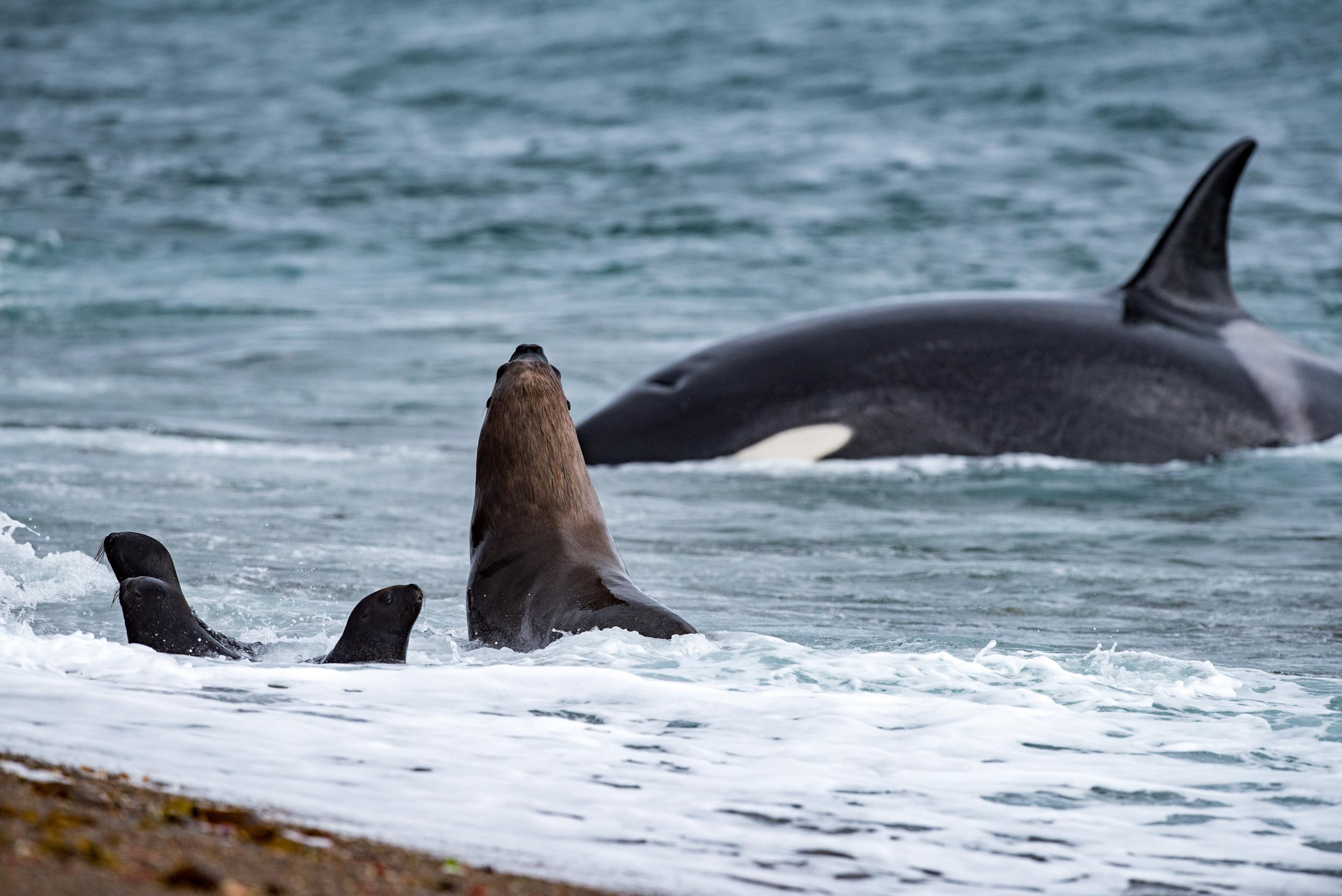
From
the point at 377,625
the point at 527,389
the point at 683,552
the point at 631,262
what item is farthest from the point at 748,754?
the point at 631,262

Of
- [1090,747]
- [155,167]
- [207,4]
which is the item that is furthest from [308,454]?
[207,4]

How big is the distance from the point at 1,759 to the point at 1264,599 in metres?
5.15

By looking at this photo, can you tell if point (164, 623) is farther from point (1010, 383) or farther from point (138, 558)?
point (1010, 383)

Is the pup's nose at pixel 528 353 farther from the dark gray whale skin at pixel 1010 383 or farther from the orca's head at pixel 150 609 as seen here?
the dark gray whale skin at pixel 1010 383

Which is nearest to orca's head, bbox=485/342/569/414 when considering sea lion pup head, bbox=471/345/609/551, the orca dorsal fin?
sea lion pup head, bbox=471/345/609/551

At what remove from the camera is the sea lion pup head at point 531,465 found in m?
6.54

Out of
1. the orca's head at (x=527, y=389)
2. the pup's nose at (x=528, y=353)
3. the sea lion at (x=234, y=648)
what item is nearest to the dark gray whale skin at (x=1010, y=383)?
the pup's nose at (x=528, y=353)

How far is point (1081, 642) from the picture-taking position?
632cm

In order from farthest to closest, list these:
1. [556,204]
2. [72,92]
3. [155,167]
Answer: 1. [72,92]
2. [155,167]
3. [556,204]

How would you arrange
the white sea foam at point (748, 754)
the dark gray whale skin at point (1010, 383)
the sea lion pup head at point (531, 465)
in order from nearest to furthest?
the white sea foam at point (748, 754)
the sea lion pup head at point (531, 465)
the dark gray whale skin at point (1010, 383)

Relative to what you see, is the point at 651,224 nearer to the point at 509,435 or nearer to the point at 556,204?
the point at 556,204

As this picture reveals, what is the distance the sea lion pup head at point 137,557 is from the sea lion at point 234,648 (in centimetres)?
27

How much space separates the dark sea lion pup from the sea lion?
0.50 metres

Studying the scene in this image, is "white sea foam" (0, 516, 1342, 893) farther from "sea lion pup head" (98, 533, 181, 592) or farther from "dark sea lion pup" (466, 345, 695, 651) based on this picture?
A: "sea lion pup head" (98, 533, 181, 592)
